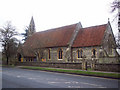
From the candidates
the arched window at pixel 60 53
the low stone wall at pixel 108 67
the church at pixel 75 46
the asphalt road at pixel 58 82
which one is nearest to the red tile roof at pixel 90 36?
the church at pixel 75 46

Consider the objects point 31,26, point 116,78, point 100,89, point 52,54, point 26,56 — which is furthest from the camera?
point 31,26

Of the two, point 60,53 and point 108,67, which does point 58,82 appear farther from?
point 60,53

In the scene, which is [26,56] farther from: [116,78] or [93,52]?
[116,78]

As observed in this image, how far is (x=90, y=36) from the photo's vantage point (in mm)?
27188

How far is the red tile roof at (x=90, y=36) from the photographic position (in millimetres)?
25081

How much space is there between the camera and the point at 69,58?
2700 centimetres

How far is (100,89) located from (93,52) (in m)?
17.4

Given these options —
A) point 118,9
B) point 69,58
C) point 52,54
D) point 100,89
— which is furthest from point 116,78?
point 52,54

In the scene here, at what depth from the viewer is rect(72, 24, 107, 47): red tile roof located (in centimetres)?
2508

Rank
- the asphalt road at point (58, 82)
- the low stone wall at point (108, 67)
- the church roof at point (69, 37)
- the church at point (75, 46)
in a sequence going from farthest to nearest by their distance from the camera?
the church roof at point (69, 37)
the church at point (75, 46)
the low stone wall at point (108, 67)
the asphalt road at point (58, 82)

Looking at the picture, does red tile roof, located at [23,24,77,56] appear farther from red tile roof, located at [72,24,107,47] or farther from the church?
red tile roof, located at [72,24,107,47]

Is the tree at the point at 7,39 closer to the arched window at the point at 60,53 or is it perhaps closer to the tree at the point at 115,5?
the arched window at the point at 60,53

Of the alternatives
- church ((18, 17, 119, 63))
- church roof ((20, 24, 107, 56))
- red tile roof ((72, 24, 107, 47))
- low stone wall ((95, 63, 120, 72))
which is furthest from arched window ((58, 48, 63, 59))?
low stone wall ((95, 63, 120, 72))

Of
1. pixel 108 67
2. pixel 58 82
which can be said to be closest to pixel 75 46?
pixel 108 67
